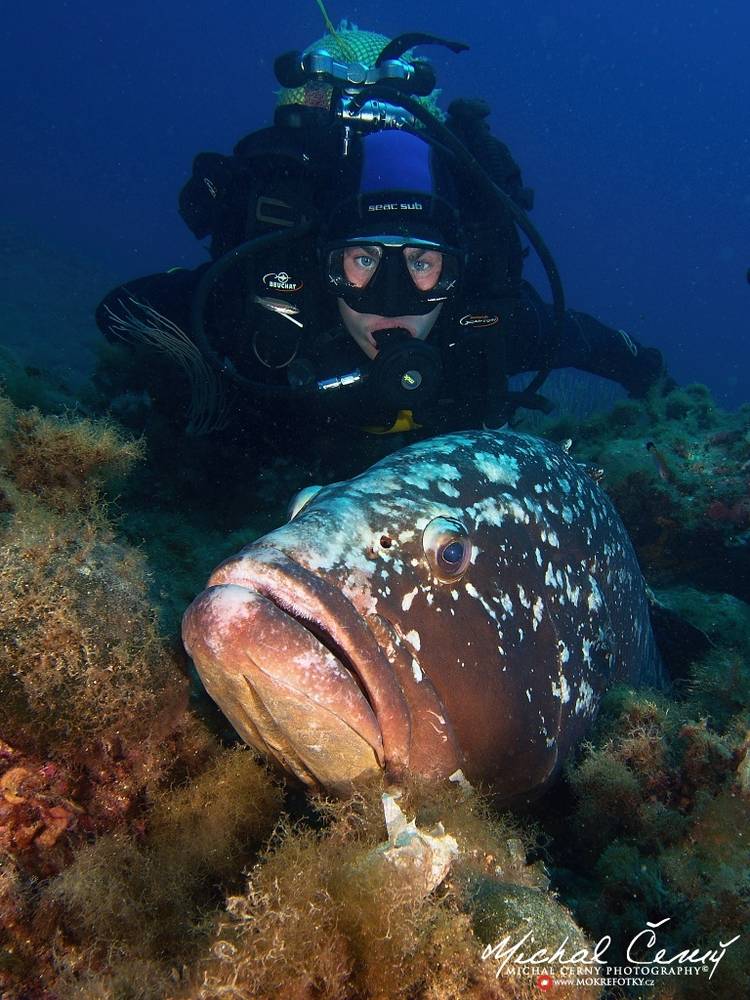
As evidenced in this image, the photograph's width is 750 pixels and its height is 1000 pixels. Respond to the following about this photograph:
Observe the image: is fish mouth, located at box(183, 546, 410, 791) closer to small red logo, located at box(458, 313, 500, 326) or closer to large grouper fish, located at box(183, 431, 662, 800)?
large grouper fish, located at box(183, 431, 662, 800)

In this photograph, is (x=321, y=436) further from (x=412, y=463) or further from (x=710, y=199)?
(x=710, y=199)

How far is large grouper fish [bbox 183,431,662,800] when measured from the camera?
83.7 inches

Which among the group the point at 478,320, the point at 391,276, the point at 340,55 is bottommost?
the point at 478,320

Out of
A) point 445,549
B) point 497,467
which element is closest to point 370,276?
point 497,467

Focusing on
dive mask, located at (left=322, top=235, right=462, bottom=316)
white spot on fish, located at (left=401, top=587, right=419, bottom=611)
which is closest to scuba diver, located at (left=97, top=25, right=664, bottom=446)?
dive mask, located at (left=322, top=235, right=462, bottom=316)

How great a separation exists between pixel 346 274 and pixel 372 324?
58 cm

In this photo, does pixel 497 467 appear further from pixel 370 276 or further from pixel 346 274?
pixel 346 274

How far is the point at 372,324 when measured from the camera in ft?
20.4

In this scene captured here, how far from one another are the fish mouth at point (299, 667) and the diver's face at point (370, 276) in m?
4.42

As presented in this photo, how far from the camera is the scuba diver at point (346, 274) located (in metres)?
5.89

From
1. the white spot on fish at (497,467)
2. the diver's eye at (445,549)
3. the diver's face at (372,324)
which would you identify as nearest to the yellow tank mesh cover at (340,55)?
the diver's face at (372,324)

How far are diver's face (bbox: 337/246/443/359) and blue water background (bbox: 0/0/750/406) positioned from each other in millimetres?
115487

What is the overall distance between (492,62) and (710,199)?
72509 mm

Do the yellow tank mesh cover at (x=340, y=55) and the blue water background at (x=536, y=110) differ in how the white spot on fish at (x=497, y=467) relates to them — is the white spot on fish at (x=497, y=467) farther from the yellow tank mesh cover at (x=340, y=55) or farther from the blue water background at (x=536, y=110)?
the blue water background at (x=536, y=110)
